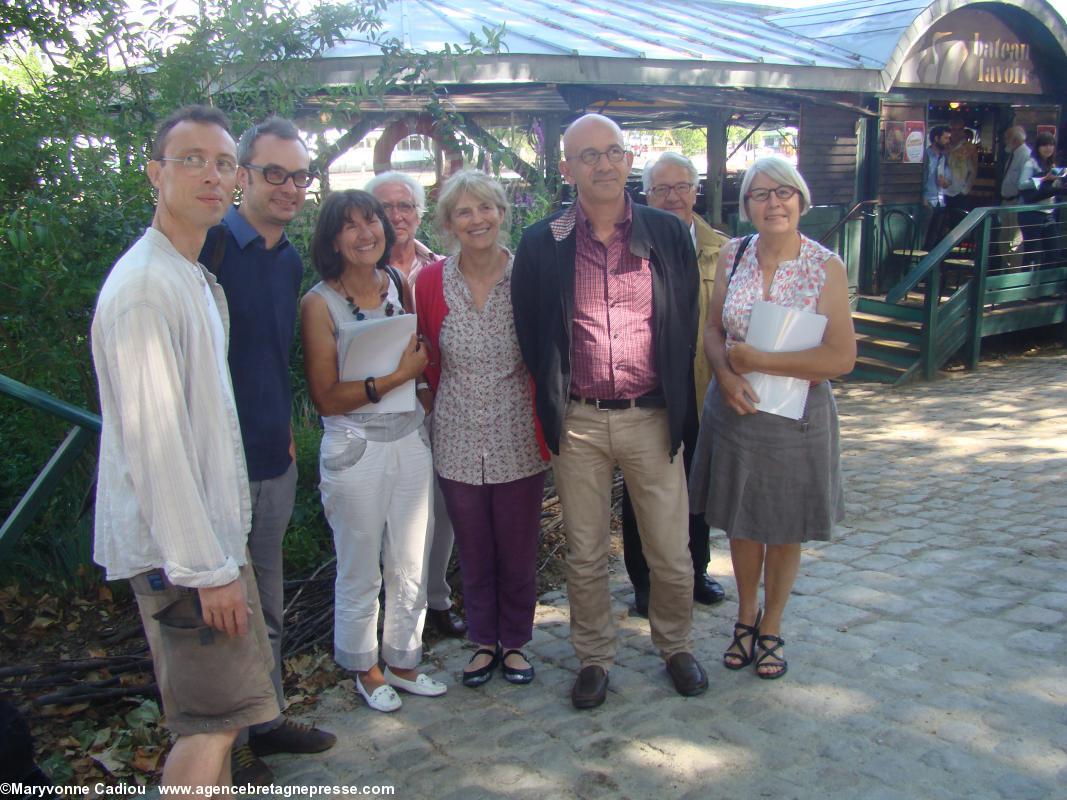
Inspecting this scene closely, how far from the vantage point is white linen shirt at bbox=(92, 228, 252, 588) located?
2008 millimetres

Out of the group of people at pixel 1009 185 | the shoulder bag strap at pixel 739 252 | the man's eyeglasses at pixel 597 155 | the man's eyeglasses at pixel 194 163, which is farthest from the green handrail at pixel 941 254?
the man's eyeglasses at pixel 194 163

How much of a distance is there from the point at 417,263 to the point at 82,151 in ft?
5.25

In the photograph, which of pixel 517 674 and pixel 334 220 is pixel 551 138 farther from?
pixel 517 674

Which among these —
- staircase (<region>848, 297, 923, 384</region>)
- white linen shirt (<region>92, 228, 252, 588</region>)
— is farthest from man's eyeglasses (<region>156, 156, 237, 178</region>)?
staircase (<region>848, 297, 923, 384</region>)

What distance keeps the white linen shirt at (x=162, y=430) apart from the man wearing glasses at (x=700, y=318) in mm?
1988

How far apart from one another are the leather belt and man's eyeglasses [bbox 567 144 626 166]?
865mm

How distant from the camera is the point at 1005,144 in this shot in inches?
506

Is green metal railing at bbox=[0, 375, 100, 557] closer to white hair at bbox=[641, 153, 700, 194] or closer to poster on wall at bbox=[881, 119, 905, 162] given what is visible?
white hair at bbox=[641, 153, 700, 194]

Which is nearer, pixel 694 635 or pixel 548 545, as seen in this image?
pixel 694 635

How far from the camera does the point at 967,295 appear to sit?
945 centimetres

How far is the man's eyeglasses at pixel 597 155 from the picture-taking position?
131 inches

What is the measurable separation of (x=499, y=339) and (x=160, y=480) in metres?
1.60

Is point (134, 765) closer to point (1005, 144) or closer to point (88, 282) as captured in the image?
point (88, 282)

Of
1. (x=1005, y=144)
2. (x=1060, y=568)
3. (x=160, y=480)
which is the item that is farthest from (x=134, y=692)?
(x=1005, y=144)
